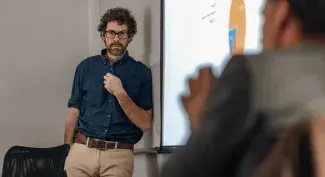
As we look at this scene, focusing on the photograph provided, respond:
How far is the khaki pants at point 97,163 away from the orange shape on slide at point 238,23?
3.95 ft

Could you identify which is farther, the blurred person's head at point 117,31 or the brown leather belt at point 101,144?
the blurred person's head at point 117,31

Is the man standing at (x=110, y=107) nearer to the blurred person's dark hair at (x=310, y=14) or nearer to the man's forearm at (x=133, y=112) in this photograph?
the man's forearm at (x=133, y=112)

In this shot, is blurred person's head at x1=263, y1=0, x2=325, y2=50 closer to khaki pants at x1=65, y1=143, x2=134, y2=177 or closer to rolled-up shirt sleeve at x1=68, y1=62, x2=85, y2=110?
khaki pants at x1=65, y1=143, x2=134, y2=177

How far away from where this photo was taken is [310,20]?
0.64 meters

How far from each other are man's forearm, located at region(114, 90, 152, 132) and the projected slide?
0.20 metres

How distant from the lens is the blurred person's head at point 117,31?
313 cm

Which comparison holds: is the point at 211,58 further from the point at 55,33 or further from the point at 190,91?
the point at 55,33

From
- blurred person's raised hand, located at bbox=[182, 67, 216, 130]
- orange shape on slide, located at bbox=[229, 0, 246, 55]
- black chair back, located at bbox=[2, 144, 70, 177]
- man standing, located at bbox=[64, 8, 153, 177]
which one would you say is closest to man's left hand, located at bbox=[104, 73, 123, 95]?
man standing, located at bbox=[64, 8, 153, 177]

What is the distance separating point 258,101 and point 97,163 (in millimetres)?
2397

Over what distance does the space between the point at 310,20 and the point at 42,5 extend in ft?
10.9

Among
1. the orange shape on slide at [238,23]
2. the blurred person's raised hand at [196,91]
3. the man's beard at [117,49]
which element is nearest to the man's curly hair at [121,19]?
the man's beard at [117,49]

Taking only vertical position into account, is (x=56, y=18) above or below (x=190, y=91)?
above

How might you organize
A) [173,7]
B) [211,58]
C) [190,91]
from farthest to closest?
[173,7]
[211,58]
[190,91]

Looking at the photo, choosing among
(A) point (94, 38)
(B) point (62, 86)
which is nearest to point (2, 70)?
(B) point (62, 86)
